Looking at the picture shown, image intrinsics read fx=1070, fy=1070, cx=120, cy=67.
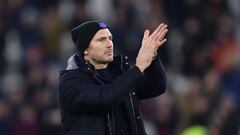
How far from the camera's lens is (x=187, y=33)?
14836mm

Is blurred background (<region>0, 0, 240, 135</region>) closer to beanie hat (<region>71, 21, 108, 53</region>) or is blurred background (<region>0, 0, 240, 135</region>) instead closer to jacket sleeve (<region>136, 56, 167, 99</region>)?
jacket sleeve (<region>136, 56, 167, 99</region>)

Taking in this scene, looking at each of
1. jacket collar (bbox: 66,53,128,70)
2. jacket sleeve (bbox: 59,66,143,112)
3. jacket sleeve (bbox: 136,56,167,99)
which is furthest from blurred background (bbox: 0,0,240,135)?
jacket sleeve (bbox: 59,66,143,112)

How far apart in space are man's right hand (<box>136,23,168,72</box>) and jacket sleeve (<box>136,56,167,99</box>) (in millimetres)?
192

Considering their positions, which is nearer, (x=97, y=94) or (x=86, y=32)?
(x=97, y=94)

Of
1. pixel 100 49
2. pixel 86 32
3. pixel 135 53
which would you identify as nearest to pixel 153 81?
pixel 100 49

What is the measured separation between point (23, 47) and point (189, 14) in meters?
2.44

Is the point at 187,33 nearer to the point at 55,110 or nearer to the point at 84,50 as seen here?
the point at 55,110

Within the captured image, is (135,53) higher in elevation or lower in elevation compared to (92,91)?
higher

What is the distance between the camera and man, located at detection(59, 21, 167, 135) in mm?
7512

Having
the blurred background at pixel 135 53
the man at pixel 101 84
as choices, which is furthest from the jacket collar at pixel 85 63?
the blurred background at pixel 135 53

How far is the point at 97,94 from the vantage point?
7.52m

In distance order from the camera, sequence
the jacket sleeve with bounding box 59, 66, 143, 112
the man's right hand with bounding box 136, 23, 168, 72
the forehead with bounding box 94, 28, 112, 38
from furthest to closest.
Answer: the forehead with bounding box 94, 28, 112, 38 < the man's right hand with bounding box 136, 23, 168, 72 < the jacket sleeve with bounding box 59, 66, 143, 112

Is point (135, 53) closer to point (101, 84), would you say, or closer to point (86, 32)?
point (86, 32)

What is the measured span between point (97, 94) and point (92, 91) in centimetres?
5
